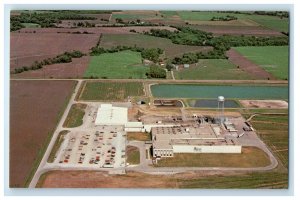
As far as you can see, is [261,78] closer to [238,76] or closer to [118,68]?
[238,76]

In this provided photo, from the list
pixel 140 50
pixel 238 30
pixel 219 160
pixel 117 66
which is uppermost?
pixel 238 30

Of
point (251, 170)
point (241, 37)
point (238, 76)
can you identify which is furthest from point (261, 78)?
point (251, 170)

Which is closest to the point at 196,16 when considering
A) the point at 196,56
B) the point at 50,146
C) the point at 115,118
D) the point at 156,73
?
the point at 196,56

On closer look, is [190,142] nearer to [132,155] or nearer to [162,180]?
[132,155]

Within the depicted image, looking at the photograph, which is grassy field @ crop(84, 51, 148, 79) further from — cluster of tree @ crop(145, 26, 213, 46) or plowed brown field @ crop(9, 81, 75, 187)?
cluster of tree @ crop(145, 26, 213, 46)

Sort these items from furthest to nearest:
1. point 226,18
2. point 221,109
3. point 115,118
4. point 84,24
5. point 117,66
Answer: point 226,18
point 84,24
point 117,66
point 221,109
point 115,118

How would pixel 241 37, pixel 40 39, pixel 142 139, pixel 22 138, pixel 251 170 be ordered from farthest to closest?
pixel 241 37, pixel 40 39, pixel 142 139, pixel 22 138, pixel 251 170

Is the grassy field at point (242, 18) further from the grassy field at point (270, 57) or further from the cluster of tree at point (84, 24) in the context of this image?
the cluster of tree at point (84, 24)
